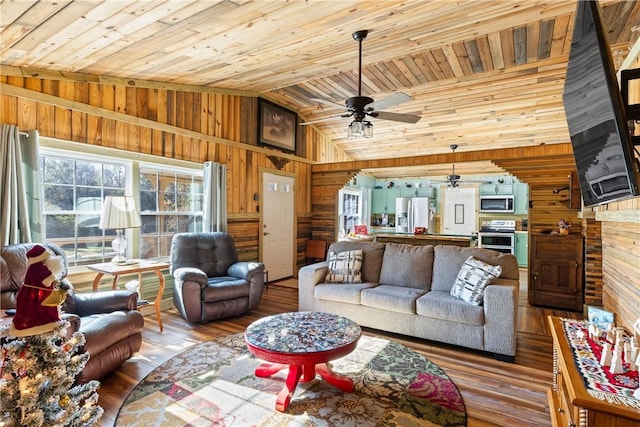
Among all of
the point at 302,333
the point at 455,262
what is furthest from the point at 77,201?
the point at 455,262

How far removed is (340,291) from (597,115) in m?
2.80

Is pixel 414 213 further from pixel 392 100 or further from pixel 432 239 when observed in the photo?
pixel 392 100

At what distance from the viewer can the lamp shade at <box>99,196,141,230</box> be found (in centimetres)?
331

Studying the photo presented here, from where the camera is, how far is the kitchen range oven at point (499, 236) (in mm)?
7801

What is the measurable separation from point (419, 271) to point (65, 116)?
4064 mm

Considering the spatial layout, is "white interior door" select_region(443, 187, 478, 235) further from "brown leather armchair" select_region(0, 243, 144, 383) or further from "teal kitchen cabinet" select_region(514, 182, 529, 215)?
"brown leather armchair" select_region(0, 243, 144, 383)

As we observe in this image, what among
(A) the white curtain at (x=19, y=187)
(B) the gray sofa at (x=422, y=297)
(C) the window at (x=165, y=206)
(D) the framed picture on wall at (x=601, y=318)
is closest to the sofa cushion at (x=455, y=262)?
(B) the gray sofa at (x=422, y=297)

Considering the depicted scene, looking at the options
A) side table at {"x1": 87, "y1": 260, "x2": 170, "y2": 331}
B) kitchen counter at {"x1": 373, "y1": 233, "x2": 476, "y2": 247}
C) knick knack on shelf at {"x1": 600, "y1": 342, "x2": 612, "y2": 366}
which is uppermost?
kitchen counter at {"x1": 373, "y1": 233, "x2": 476, "y2": 247}

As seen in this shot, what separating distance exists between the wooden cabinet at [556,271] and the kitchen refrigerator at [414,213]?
4491 mm

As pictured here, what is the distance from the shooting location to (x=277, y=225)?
20.1 feet

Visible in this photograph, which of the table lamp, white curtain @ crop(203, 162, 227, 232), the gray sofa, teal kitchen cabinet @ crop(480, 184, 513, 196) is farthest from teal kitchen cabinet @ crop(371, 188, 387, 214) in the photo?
the table lamp

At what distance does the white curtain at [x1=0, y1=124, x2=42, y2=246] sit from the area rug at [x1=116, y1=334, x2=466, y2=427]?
5.86ft

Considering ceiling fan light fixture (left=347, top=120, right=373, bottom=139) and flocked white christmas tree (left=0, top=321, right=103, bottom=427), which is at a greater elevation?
ceiling fan light fixture (left=347, top=120, right=373, bottom=139)

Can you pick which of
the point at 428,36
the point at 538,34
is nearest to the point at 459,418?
the point at 428,36
